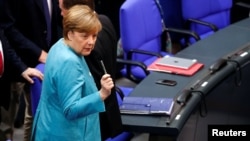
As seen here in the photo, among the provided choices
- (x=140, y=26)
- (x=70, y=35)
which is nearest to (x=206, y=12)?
(x=140, y=26)

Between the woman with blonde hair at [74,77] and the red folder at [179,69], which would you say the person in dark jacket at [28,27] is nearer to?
the red folder at [179,69]

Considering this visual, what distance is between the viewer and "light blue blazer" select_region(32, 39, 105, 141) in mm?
2172

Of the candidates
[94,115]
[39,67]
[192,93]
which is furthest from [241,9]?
[94,115]

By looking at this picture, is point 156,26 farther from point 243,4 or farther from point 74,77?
point 74,77

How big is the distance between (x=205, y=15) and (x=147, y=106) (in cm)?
205

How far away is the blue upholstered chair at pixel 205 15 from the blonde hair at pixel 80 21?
2337mm

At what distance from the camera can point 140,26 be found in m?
3.86

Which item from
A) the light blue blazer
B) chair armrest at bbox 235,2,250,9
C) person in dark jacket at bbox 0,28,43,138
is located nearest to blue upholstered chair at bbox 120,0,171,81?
person in dark jacket at bbox 0,28,43,138

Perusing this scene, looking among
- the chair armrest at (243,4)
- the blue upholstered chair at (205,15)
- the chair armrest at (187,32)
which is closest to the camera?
the chair armrest at (187,32)

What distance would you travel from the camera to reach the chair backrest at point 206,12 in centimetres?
445

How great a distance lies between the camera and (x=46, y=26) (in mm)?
Result: 3189

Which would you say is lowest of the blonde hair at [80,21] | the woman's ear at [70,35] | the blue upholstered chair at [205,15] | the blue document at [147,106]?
the blue document at [147,106]

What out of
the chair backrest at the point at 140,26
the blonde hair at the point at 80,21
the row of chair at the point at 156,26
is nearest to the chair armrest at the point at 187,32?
the row of chair at the point at 156,26

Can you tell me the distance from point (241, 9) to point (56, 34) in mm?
2207
